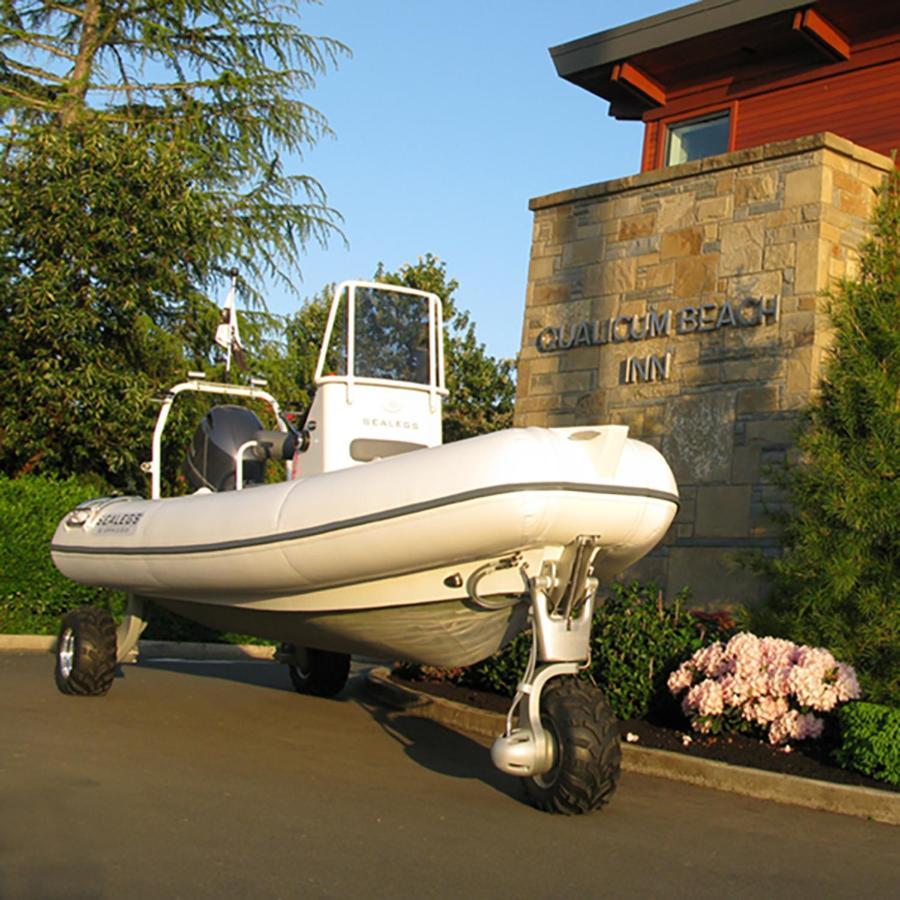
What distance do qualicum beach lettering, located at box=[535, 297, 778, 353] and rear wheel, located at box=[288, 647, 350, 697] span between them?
456 cm

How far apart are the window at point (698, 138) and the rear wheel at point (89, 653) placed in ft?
31.3

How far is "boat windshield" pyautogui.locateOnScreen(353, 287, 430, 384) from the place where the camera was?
8.26 meters

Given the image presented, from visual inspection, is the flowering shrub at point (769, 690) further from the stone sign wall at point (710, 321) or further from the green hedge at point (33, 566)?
the green hedge at point (33, 566)

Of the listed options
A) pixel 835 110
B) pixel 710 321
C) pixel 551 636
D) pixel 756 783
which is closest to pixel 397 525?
pixel 551 636

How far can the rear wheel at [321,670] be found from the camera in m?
9.98

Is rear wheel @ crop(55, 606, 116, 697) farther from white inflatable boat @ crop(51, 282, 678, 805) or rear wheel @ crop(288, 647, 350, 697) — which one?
rear wheel @ crop(288, 647, 350, 697)

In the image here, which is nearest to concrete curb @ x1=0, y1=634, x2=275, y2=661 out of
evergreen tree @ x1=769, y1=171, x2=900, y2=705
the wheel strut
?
evergreen tree @ x1=769, y1=171, x2=900, y2=705

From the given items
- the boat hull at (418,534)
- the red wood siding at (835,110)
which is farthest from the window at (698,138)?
the boat hull at (418,534)

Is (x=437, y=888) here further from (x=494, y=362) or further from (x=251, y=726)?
(x=494, y=362)

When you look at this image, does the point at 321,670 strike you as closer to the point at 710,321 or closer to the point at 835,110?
the point at 710,321

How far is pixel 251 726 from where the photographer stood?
8.35 metres

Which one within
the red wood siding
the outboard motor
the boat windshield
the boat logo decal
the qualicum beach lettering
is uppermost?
the red wood siding

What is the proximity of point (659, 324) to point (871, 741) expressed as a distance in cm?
638

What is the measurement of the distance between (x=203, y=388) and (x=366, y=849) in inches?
197
